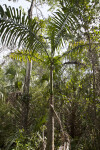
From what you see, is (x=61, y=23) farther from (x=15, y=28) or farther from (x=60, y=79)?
(x=60, y=79)

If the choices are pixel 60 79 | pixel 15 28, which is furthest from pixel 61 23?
pixel 60 79

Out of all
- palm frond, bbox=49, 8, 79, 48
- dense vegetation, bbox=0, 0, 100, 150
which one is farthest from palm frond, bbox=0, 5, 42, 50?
palm frond, bbox=49, 8, 79, 48

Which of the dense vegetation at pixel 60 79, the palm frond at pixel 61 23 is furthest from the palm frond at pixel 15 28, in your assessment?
the palm frond at pixel 61 23

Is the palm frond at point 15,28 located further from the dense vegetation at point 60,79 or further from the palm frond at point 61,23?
the palm frond at point 61,23

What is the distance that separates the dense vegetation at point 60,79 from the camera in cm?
258

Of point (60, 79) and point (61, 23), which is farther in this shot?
point (60, 79)

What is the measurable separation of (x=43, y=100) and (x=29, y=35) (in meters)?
3.79

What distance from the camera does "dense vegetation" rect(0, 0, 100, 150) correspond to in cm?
258

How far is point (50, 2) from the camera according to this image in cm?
720

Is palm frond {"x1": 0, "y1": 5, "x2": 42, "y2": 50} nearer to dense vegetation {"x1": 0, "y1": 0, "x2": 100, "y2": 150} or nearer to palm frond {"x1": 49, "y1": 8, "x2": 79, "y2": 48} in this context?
dense vegetation {"x1": 0, "y1": 0, "x2": 100, "y2": 150}

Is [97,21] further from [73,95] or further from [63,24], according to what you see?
[73,95]

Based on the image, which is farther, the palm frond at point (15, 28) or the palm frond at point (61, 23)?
the palm frond at point (61, 23)

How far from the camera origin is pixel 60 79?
5.16m

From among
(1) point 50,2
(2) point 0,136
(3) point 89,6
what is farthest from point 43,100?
(1) point 50,2
